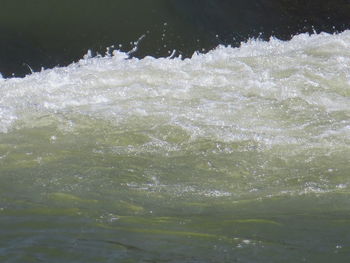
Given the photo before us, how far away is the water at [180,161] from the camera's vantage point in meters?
3.06

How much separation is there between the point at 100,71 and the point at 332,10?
17.9 ft

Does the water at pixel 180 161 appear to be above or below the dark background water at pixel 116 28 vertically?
below

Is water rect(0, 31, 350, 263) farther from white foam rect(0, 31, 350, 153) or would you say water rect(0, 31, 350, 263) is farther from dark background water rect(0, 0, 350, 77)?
dark background water rect(0, 0, 350, 77)

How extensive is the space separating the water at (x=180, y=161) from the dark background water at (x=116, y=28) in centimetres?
85

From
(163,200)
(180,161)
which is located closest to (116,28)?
(180,161)

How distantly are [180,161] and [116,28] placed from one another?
4.53 m

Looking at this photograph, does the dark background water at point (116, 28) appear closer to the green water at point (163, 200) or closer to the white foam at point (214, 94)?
the white foam at point (214, 94)

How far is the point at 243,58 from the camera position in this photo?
24.1 ft

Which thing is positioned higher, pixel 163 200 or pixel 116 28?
pixel 116 28

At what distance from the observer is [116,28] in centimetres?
870

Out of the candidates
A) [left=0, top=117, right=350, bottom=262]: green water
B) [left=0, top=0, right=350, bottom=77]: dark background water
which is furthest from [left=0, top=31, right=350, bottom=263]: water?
[left=0, top=0, right=350, bottom=77]: dark background water

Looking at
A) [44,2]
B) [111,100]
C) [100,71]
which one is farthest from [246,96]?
[44,2]

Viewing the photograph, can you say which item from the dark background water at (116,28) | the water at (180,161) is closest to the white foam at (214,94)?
the water at (180,161)

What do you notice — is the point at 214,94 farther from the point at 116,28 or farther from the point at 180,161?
the point at 116,28
